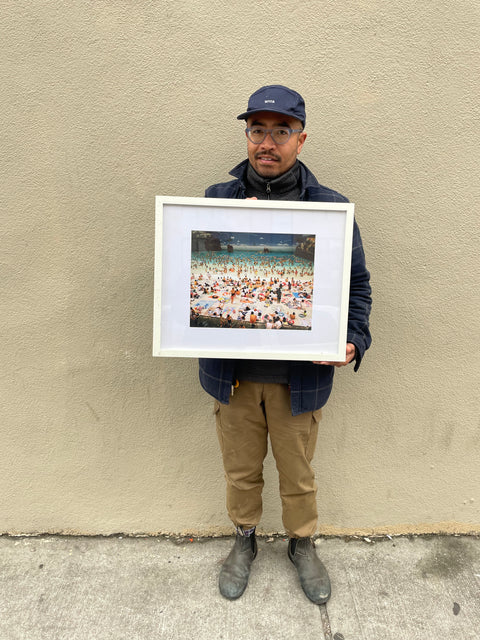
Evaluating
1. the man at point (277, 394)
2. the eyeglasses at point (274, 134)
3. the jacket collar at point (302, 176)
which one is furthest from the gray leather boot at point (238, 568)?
the eyeglasses at point (274, 134)

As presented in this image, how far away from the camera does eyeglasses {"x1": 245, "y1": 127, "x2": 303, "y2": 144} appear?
5.46 ft

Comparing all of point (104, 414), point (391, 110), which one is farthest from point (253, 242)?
point (104, 414)

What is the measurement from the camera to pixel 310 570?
2.05 m

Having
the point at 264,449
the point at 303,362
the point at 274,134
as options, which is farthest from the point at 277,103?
the point at 264,449

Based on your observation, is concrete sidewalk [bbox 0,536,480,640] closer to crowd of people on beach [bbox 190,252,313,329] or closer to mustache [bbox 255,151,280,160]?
crowd of people on beach [bbox 190,252,313,329]

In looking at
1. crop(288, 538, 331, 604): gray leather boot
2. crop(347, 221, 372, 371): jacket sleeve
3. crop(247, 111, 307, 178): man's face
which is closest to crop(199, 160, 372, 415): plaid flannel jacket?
crop(347, 221, 372, 371): jacket sleeve

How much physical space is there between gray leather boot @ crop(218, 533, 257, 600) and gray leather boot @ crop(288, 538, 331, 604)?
8.0 inches

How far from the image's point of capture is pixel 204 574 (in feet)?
7.00

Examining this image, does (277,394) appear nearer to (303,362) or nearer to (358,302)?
(303,362)

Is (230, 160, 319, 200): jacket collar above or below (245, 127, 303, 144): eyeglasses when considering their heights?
below

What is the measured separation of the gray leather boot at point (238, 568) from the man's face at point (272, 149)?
1736 millimetres

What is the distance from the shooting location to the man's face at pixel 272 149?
1.66 meters

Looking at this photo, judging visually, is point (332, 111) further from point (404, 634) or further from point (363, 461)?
point (404, 634)

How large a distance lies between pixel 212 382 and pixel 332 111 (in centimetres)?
136
